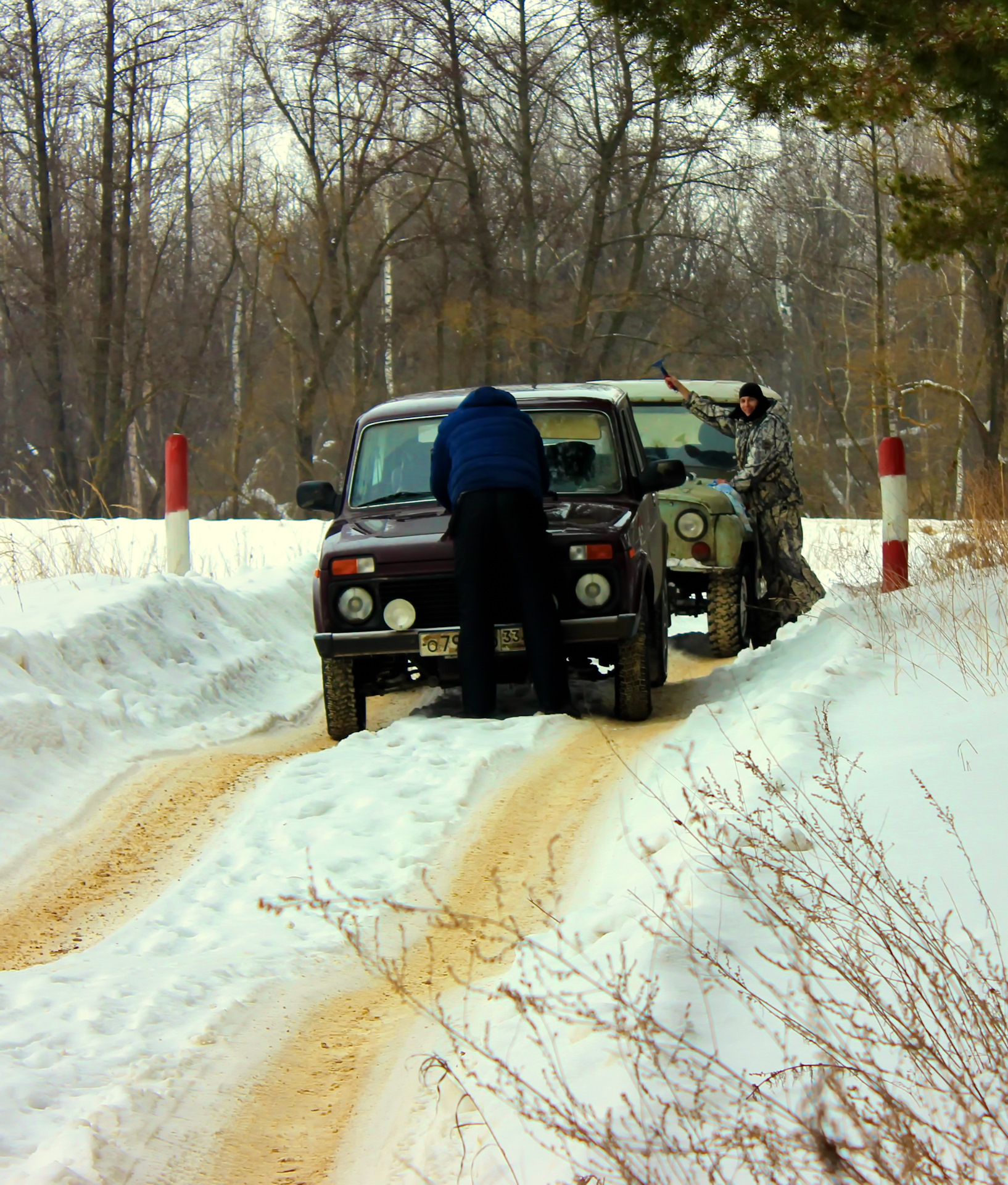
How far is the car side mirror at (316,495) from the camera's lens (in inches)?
304

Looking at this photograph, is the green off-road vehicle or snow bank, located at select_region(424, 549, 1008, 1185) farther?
the green off-road vehicle

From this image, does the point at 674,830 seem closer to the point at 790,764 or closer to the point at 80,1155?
the point at 790,764

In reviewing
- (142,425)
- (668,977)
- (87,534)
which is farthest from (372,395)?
(668,977)

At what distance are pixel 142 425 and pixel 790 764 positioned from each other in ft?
147

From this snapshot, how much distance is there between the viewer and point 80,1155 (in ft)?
8.77

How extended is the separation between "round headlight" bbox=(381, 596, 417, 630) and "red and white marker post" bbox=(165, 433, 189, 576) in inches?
135

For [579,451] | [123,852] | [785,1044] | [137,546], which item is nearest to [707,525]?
[579,451]

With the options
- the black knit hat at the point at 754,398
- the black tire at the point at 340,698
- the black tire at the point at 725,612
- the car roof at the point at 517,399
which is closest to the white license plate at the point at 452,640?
the black tire at the point at 340,698

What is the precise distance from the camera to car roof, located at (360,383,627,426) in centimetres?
824

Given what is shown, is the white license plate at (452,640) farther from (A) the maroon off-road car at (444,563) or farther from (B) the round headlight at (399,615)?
(B) the round headlight at (399,615)

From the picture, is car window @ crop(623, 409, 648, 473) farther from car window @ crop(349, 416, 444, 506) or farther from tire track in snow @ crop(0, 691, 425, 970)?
tire track in snow @ crop(0, 691, 425, 970)

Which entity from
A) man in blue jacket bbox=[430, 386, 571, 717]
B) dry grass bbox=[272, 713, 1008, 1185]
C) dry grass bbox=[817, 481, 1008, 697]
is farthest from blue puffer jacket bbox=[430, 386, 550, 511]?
dry grass bbox=[272, 713, 1008, 1185]

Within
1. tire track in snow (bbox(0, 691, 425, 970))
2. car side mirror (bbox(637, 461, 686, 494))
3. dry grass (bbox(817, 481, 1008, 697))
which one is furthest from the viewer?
car side mirror (bbox(637, 461, 686, 494))

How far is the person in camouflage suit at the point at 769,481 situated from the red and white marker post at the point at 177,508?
367 cm
